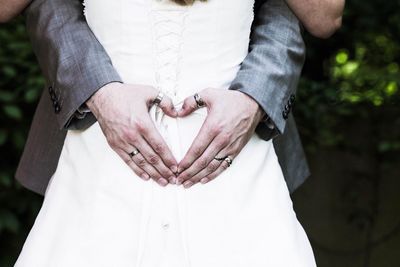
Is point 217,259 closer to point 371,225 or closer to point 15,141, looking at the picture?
point 15,141

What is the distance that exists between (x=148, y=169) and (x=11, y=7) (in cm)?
58

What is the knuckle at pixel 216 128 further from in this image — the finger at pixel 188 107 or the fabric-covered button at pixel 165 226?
the fabric-covered button at pixel 165 226

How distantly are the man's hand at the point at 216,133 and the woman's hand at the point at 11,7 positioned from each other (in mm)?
515

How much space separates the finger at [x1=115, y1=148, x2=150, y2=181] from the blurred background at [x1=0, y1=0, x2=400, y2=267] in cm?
207

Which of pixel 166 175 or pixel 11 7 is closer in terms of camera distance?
pixel 166 175

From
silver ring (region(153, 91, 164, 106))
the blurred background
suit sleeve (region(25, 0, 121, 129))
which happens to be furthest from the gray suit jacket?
the blurred background

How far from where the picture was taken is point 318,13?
2078 mm

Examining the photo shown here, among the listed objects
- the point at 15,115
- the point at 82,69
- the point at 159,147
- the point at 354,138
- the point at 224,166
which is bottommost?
the point at 354,138

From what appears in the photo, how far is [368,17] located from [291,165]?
67.0 inches

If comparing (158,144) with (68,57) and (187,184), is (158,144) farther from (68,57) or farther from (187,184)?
(68,57)

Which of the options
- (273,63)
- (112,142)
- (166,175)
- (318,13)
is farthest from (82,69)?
(318,13)

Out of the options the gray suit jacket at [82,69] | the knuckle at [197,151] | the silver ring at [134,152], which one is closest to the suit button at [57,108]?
the gray suit jacket at [82,69]

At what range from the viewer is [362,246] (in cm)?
396

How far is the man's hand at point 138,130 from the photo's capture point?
177 centimetres
